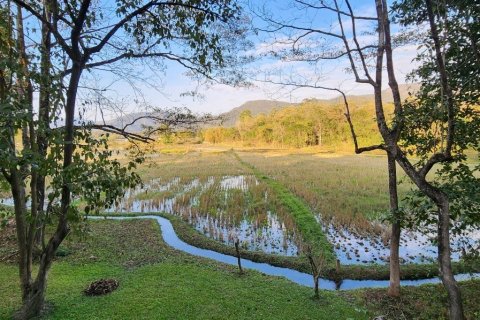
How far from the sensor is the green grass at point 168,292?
276 inches

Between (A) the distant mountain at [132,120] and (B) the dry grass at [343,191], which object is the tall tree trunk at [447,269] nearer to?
(A) the distant mountain at [132,120]

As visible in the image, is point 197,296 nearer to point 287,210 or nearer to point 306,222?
point 306,222

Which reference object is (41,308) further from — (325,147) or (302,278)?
(325,147)

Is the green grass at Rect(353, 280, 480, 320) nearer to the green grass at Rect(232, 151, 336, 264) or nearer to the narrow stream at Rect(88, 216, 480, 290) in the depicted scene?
the narrow stream at Rect(88, 216, 480, 290)

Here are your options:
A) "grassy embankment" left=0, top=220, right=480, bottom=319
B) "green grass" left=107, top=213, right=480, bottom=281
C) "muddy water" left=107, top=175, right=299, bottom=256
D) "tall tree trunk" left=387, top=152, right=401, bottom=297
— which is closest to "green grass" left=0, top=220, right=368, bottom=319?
"grassy embankment" left=0, top=220, right=480, bottom=319

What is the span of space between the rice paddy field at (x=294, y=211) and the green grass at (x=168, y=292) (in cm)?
281

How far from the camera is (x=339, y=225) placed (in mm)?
14289

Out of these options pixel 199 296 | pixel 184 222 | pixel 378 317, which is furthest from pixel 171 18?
pixel 184 222

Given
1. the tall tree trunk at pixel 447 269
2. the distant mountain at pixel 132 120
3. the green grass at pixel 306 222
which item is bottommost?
the green grass at pixel 306 222

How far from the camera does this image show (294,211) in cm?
1652

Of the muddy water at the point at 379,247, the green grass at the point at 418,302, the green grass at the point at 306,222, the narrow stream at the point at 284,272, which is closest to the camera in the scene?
the green grass at the point at 418,302

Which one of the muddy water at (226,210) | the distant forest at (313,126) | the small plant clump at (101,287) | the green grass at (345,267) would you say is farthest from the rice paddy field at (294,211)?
the distant forest at (313,126)

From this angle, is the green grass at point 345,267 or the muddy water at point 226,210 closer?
the green grass at point 345,267

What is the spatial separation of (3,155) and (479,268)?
10544 mm
